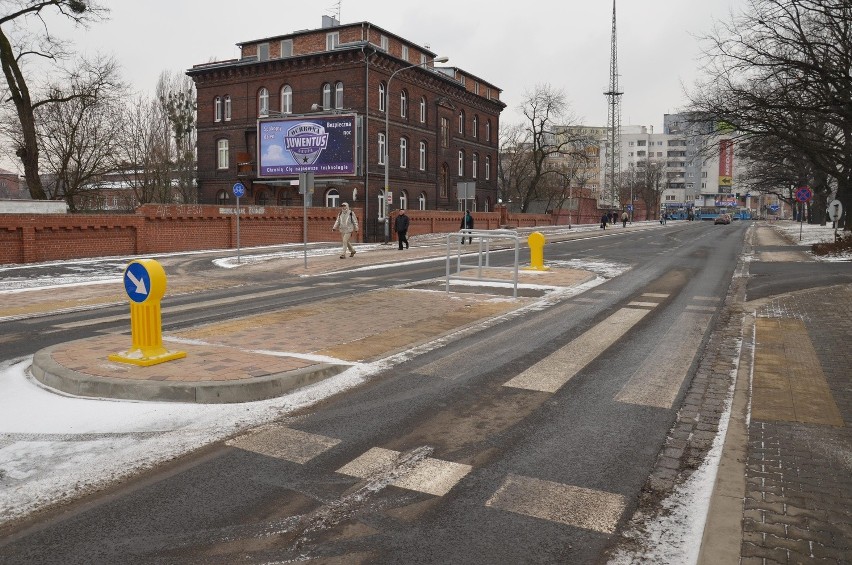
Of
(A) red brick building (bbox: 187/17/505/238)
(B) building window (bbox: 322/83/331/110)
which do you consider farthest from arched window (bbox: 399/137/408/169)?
(B) building window (bbox: 322/83/331/110)

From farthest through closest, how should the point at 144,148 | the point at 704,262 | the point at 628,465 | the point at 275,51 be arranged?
the point at 144,148, the point at 275,51, the point at 704,262, the point at 628,465

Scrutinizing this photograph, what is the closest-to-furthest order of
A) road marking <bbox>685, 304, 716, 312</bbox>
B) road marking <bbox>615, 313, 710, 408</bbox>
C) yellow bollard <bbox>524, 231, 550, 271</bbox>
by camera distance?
road marking <bbox>615, 313, 710, 408</bbox>, road marking <bbox>685, 304, 716, 312</bbox>, yellow bollard <bbox>524, 231, 550, 271</bbox>

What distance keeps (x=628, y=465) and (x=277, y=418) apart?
2656mm

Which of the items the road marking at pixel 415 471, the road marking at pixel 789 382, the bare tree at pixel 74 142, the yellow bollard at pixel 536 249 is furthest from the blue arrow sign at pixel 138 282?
the bare tree at pixel 74 142

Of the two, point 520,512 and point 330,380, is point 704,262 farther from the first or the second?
point 520,512

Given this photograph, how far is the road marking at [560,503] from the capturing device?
3.51 metres

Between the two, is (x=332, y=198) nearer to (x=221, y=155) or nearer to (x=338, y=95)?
(x=338, y=95)

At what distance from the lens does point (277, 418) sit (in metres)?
5.18

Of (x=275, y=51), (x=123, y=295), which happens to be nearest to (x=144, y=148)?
(x=275, y=51)

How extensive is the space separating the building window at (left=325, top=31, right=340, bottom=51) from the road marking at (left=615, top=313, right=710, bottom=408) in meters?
37.0

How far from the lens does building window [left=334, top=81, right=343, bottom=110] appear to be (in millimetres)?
40938

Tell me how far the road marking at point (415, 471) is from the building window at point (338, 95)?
3878cm

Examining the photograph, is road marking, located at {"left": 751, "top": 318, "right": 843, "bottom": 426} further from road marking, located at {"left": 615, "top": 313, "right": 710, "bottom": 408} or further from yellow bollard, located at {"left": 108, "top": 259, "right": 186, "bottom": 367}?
yellow bollard, located at {"left": 108, "top": 259, "right": 186, "bottom": 367}

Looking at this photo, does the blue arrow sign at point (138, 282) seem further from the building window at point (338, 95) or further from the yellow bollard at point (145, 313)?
the building window at point (338, 95)
